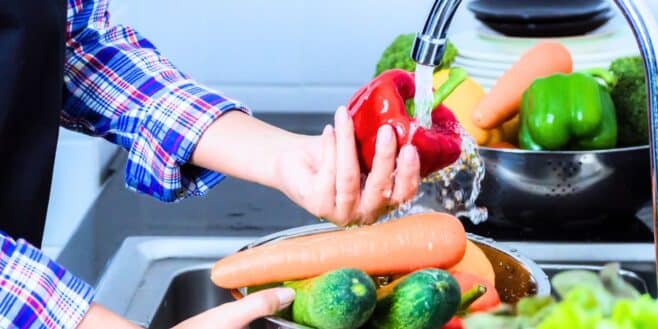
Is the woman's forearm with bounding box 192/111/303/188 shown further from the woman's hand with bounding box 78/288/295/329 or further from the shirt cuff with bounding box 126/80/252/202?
the woman's hand with bounding box 78/288/295/329

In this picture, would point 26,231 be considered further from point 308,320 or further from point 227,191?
point 227,191

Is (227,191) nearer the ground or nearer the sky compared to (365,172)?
nearer the ground

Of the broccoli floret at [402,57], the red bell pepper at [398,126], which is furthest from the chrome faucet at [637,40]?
the broccoli floret at [402,57]

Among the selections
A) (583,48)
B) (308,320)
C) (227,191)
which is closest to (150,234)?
(227,191)

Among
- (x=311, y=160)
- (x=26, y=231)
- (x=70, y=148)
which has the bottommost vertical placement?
(x=70, y=148)

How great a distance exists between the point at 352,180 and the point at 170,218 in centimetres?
56

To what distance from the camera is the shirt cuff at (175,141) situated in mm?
1105

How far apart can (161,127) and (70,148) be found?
0.65 metres

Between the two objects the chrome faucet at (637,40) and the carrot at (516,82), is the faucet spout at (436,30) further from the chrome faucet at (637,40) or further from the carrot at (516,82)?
the carrot at (516,82)

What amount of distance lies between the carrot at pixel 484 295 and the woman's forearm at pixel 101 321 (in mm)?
273

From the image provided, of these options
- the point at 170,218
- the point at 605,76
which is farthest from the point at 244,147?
the point at 605,76

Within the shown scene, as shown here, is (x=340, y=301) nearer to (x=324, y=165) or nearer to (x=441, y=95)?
(x=324, y=165)

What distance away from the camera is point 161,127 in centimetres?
112

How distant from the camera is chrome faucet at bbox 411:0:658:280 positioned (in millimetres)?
768
